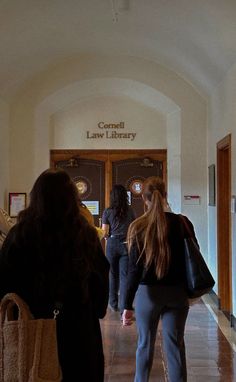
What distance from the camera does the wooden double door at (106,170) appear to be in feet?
25.8

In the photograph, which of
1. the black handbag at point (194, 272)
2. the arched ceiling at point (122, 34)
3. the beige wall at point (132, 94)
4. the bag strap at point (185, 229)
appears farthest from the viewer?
the beige wall at point (132, 94)

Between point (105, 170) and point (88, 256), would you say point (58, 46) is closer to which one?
point (105, 170)

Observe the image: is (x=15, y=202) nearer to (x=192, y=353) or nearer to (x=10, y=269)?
(x=192, y=353)

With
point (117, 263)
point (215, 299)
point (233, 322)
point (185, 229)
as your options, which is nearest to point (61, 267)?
point (185, 229)

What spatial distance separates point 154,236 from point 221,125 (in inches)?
137

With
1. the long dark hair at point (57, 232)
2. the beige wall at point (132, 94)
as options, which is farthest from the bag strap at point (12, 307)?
the beige wall at point (132, 94)

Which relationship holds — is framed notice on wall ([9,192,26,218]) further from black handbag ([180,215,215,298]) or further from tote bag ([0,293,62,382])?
tote bag ([0,293,62,382])

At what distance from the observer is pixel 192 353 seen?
4.35 metres

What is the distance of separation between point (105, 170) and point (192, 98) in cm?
173

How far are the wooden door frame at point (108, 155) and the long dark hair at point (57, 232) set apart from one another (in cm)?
598

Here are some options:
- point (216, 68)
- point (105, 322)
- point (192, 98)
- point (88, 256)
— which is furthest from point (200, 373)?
point (192, 98)

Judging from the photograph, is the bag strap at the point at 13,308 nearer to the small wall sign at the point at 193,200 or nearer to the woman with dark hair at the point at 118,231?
the woman with dark hair at the point at 118,231

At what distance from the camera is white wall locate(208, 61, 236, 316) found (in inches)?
202

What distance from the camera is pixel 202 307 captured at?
6223mm
